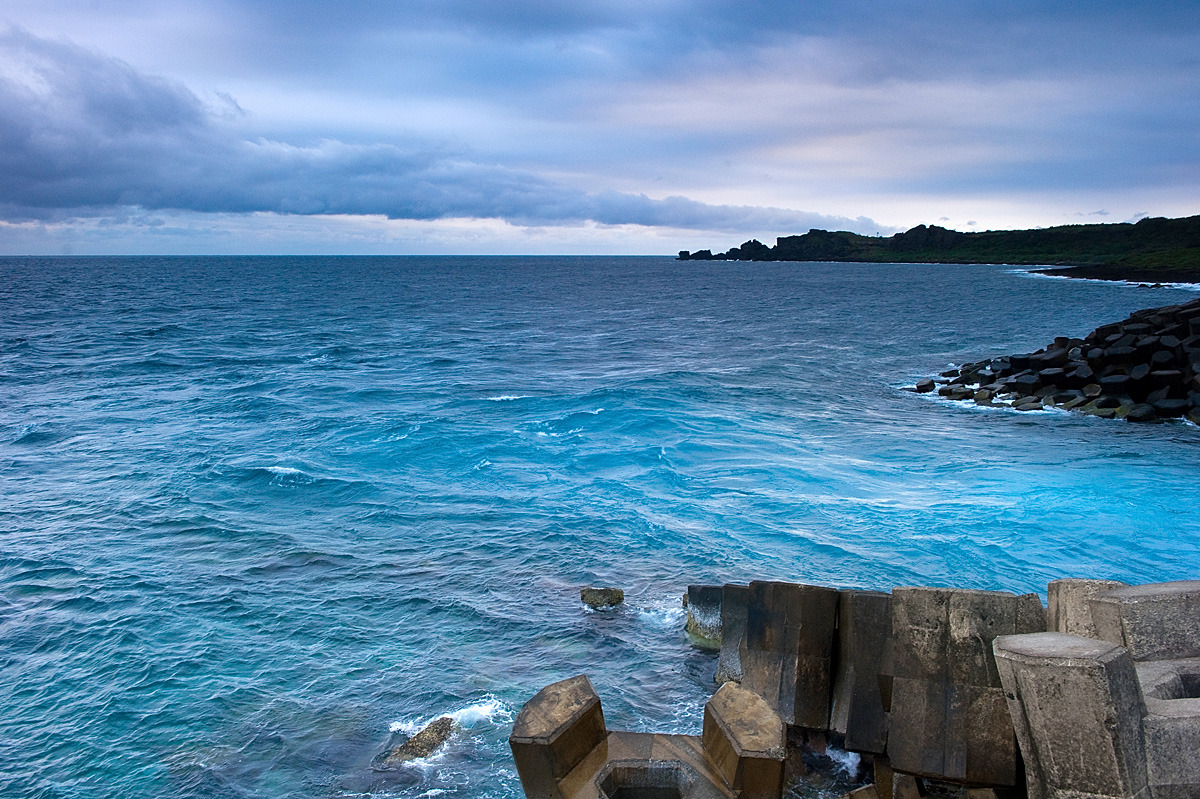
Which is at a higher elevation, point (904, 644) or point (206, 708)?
point (904, 644)

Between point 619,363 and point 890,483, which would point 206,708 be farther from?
point 619,363

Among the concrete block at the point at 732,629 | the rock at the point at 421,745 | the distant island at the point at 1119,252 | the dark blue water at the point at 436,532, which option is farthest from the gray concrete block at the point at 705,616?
the distant island at the point at 1119,252

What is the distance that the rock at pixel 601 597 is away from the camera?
44.3 ft

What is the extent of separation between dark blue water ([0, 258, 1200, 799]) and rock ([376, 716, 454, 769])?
0.68 feet

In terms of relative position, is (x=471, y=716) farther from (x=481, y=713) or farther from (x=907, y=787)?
(x=907, y=787)

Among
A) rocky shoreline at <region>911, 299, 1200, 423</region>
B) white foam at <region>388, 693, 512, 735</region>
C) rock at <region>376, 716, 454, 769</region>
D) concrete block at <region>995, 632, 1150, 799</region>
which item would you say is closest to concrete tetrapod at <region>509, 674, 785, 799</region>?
concrete block at <region>995, 632, 1150, 799</region>

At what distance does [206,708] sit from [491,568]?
5775mm

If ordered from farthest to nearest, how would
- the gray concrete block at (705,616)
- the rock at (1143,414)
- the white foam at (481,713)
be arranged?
the rock at (1143,414) → the gray concrete block at (705,616) → the white foam at (481,713)

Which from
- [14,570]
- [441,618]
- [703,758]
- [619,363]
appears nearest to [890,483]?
[441,618]

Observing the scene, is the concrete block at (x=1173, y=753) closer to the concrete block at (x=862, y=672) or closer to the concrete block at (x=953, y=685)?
the concrete block at (x=953, y=685)

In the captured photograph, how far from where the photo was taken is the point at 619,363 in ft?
142

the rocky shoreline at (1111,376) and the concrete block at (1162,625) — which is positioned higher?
the concrete block at (1162,625)

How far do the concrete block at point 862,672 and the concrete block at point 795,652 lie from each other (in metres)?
0.15

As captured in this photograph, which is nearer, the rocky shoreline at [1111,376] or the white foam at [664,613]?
the white foam at [664,613]
